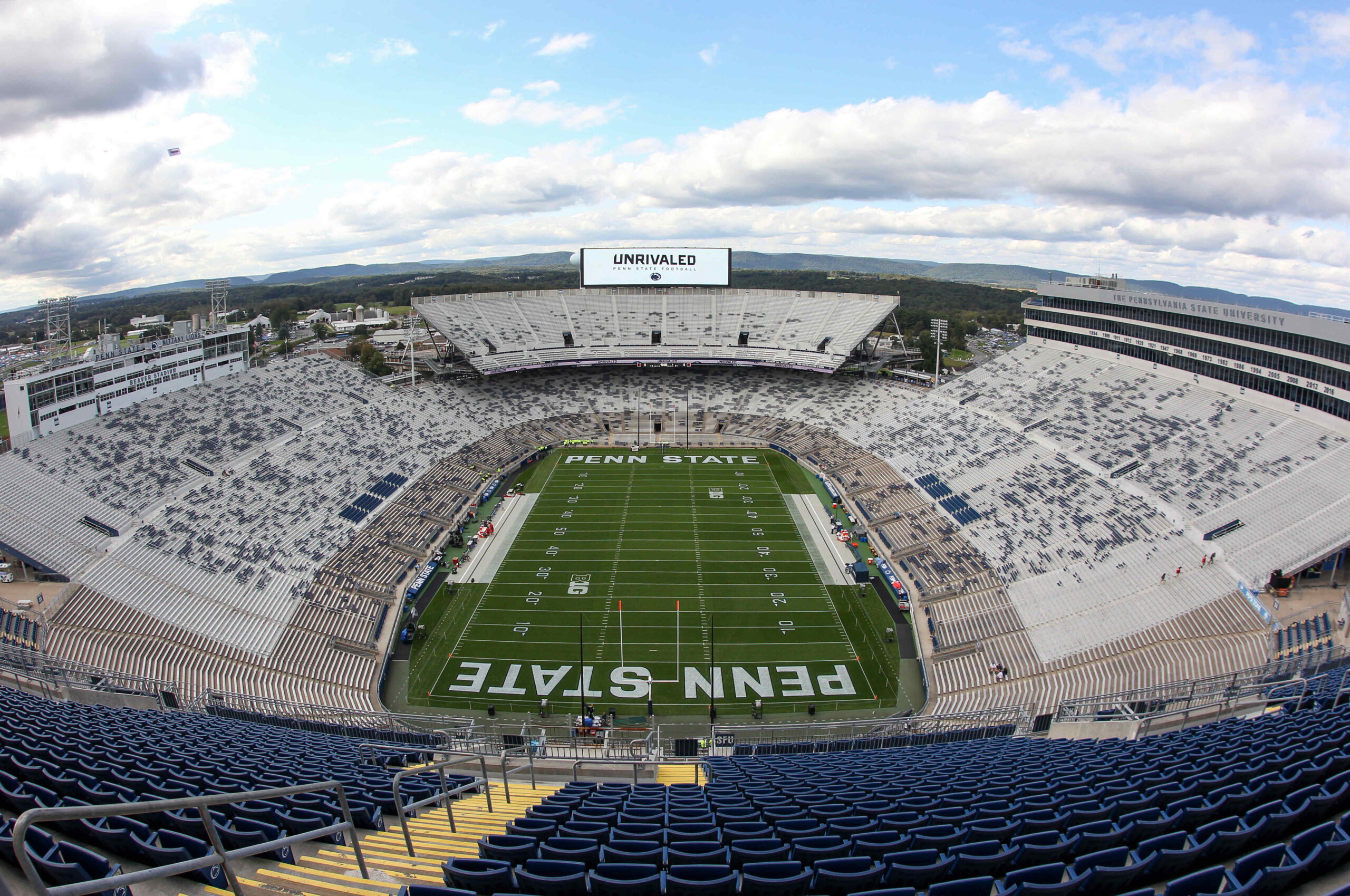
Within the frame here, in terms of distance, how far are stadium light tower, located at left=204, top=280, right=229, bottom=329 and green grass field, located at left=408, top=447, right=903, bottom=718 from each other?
82.5 feet

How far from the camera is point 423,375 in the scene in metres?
58.2

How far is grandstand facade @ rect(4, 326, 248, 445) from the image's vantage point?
30.1 meters

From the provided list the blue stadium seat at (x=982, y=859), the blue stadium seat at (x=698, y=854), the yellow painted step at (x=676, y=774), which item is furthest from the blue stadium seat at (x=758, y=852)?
the yellow painted step at (x=676, y=774)

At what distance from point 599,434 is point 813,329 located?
832 inches

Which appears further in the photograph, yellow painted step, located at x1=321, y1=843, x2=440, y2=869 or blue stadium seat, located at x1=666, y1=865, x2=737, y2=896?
yellow painted step, located at x1=321, y1=843, x2=440, y2=869

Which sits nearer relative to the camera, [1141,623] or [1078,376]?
[1141,623]

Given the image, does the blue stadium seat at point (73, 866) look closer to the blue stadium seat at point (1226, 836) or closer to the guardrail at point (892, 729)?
the blue stadium seat at point (1226, 836)

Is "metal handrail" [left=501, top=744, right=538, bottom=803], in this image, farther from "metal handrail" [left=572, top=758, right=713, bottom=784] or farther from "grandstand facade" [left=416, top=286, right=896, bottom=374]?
"grandstand facade" [left=416, top=286, right=896, bottom=374]

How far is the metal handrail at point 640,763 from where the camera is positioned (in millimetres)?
13719

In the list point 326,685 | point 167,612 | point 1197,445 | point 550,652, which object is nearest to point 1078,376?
point 1197,445

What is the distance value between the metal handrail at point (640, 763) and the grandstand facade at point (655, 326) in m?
42.6

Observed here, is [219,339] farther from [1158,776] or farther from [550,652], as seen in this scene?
[1158,776]

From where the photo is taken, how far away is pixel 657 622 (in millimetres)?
27453

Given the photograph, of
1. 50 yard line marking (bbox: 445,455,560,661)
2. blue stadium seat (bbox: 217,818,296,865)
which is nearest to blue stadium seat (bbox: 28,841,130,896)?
blue stadium seat (bbox: 217,818,296,865)
